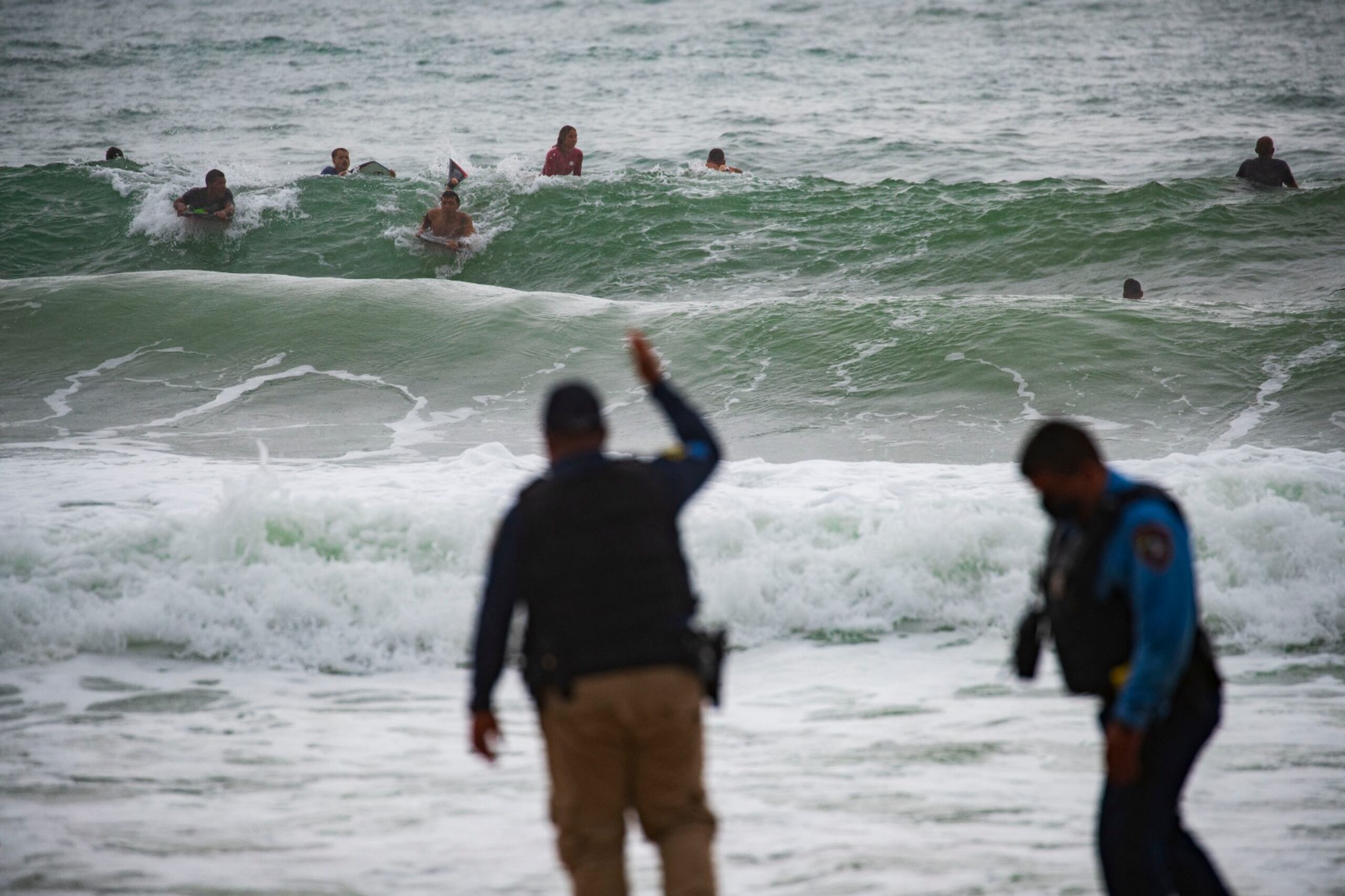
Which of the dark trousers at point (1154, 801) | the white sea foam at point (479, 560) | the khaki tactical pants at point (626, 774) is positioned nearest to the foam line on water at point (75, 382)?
the white sea foam at point (479, 560)

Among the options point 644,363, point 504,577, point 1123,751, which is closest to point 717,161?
point 644,363

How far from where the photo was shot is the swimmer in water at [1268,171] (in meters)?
17.8

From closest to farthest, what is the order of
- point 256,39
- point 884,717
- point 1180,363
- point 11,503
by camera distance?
point 884,717 < point 11,503 < point 1180,363 < point 256,39

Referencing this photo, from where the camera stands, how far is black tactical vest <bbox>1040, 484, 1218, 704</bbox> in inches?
111

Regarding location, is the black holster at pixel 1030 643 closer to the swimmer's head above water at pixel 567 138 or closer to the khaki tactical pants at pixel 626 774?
the khaki tactical pants at pixel 626 774

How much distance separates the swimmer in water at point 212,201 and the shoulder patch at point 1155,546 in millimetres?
17638

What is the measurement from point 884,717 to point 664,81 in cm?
2583

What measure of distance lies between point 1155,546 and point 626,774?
1.24m

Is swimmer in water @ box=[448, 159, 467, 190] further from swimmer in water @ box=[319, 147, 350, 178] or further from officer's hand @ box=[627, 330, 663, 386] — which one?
officer's hand @ box=[627, 330, 663, 386]

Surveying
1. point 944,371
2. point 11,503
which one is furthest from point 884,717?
point 944,371

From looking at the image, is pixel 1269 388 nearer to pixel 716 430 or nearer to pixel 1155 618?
pixel 716 430

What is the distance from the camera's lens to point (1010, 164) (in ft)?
69.2

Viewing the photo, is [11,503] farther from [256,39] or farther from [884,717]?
[256,39]

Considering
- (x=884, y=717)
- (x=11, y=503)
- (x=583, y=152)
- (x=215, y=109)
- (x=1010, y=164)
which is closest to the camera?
(x=884, y=717)
